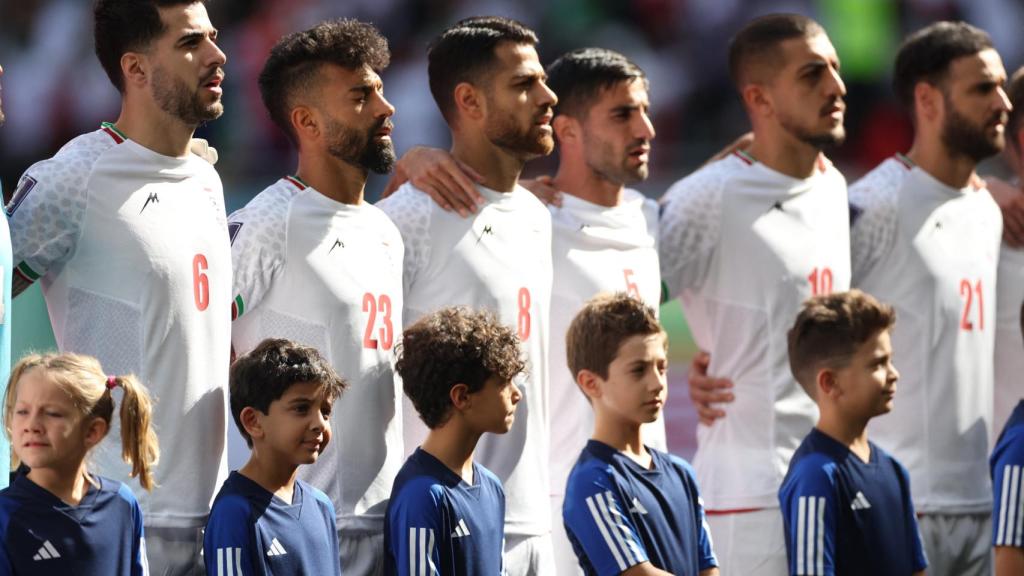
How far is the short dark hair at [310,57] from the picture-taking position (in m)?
5.93

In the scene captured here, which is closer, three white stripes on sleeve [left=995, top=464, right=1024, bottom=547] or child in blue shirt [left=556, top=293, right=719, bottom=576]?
child in blue shirt [left=556, top=293, right=719, bottom=576]

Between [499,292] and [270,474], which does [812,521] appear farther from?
[270,474]

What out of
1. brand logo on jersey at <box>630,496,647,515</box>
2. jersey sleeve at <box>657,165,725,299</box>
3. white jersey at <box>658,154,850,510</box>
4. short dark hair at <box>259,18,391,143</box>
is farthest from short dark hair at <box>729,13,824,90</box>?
brand logo on jersey at <box>630,496,647,515</box>

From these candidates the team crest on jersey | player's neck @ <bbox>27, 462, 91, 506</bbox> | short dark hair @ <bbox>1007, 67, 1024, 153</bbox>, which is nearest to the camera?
player's neck @ <bbox>27, 462, 91, 506</bbox>

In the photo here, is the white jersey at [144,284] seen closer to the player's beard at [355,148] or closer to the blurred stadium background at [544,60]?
the player's beard at [355,148]

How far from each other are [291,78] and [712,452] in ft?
7.71

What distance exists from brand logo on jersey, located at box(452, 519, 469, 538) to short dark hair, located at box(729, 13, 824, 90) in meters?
2.73

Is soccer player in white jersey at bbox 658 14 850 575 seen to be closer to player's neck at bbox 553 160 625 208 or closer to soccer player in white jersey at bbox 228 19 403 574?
player's neck at bbox 553 160 625 208

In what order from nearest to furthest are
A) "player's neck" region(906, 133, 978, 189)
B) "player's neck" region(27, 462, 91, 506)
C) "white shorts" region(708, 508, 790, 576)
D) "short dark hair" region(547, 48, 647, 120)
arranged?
"player's neck" region(27, 462, 91, 506) → "white shorts" region(708, 508, 790, 576) → "short dark hair" region(547, 48, 647, 120) → "player's neck" region(906, 133, 978, 189)

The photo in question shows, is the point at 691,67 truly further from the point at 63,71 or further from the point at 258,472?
the point at 258,472

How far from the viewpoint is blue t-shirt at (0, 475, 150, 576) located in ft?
15.5

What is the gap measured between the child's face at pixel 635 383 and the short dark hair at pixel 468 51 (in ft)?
4.25

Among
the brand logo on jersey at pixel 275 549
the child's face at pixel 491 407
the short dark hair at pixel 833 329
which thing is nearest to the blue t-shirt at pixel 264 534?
the brand logo on jersey at pixel 275 549

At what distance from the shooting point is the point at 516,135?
645 centimetres
